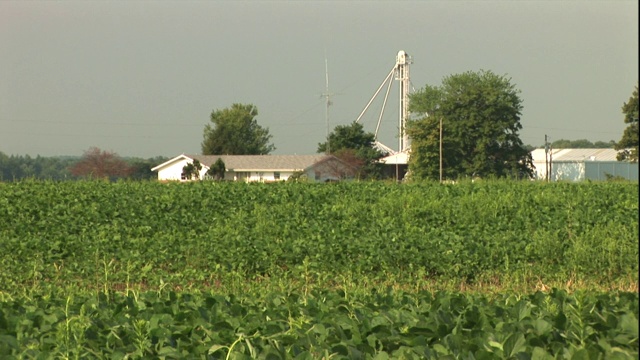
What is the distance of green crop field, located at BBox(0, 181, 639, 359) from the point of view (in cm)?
370

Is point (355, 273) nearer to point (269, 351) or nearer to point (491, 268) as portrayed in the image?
point (491, 268)

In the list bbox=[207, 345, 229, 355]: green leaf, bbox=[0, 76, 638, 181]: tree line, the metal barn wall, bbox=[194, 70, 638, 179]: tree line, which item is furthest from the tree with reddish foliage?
bbox=[207, 345, 229, 355]: green leaf

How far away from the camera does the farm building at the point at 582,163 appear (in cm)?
4903

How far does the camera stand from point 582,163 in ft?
175

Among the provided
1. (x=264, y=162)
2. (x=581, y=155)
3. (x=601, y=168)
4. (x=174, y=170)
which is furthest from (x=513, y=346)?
(x=581, y=155)

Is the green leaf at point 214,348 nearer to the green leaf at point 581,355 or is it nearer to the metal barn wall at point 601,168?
the green leaf at point 581,355

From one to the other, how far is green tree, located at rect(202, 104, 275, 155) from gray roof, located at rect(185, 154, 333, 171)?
12.4 m

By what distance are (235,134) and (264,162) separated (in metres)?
15.9

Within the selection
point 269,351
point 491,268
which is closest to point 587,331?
point 269,351

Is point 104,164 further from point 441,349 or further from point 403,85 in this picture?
point 441,349

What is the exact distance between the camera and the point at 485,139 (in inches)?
2169

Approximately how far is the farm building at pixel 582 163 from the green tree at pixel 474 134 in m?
2.23

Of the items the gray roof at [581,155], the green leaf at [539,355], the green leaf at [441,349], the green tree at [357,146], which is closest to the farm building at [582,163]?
the gray roof at [581,155]

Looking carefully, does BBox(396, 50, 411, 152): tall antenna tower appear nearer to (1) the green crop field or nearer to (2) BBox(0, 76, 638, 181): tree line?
(2) BBox(0, 76, 638, 181): tree line
